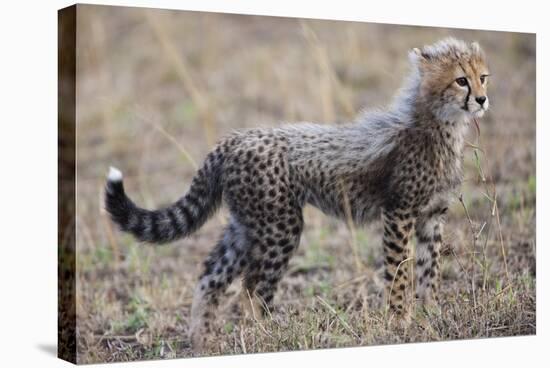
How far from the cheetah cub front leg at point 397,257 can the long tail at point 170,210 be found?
0.96 metres

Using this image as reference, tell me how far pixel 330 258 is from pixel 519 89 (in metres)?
2.79

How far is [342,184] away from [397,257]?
51cm

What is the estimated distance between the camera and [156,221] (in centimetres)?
529

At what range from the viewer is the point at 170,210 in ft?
17.6

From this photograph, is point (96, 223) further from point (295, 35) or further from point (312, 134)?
point (295, 35)

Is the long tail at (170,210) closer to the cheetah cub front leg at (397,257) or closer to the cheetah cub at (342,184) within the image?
the cheetah cub at (342,184)

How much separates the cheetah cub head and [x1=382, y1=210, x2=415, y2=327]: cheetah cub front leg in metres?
0.62

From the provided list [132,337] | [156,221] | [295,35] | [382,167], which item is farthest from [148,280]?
[295,35]

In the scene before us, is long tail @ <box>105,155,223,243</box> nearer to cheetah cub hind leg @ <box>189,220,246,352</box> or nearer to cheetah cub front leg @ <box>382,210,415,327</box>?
cheetah cub hind leg @ <box>189,220,246,352</box>

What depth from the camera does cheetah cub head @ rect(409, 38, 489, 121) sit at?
5.40 meters

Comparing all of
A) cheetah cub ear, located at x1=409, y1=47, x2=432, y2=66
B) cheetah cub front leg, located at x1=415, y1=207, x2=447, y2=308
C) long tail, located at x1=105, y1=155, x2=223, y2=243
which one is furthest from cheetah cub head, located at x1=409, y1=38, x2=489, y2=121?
long tail, located at x1=105, y1=155, x2=223, y2=243

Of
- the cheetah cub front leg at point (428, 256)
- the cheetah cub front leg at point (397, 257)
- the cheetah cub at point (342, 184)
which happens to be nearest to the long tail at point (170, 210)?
the cheetah cub at point (342, 184)

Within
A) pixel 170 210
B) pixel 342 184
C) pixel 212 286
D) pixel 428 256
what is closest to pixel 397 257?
pixel 428 256

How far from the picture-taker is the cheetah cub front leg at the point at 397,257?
542 centimetres
